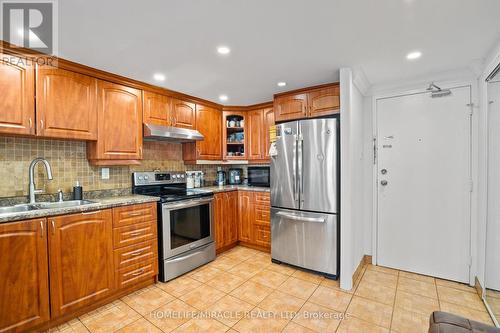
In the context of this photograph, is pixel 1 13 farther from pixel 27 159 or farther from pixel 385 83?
pixel 385 83

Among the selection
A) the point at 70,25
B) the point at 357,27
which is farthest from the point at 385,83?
the point at 70,25

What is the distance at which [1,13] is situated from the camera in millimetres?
1428

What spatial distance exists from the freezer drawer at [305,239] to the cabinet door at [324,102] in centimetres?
118

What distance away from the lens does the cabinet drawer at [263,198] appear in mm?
3215

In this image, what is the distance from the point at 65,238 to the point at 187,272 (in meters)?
1.32

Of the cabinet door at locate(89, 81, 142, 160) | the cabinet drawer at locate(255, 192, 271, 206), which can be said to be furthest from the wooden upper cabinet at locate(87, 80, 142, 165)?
the cabinet drawer at locate(255, 192, 271, 206)

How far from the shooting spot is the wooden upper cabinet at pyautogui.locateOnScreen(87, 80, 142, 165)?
237 cm

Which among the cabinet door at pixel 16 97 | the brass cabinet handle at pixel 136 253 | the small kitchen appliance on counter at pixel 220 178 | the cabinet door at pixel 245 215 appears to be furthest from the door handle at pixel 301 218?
the cabinet door at pixel 16 97

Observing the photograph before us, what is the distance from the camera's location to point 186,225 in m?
2.74

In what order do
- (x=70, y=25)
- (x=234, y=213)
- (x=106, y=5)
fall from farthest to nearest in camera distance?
(x=234, y=213), (x=70, y=25), (x=106, y=5)

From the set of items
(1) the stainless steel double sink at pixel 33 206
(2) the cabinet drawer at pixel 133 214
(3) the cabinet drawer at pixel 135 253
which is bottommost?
(3) the cabinet drawer at pixel 135 253

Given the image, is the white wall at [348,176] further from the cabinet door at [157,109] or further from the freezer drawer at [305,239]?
the cabinet door at [157,109]

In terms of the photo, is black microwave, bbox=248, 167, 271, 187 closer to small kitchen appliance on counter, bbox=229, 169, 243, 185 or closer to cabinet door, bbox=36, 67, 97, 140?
small kitchen appliance on counter, bbox=229, 169, 243, 185

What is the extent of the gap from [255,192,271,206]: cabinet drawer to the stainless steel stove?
67 centimetres
